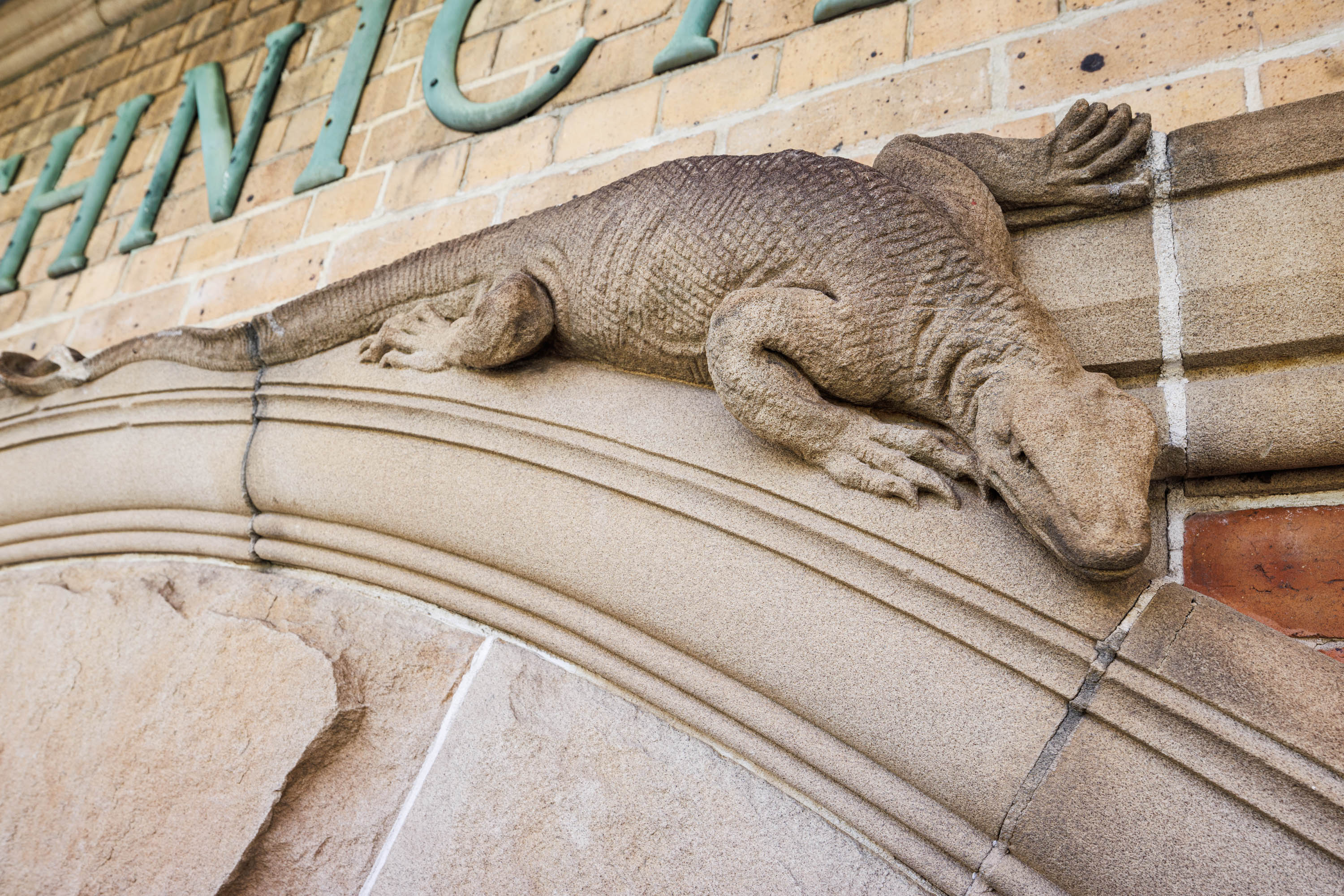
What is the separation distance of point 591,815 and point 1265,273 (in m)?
0.95

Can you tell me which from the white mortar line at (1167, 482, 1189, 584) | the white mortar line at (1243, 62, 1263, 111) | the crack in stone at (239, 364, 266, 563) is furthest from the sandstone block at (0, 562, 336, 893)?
the white mortar line at (1243, 62, 1263, 111)

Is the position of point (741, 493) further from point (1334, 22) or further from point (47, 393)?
point (47, 393)

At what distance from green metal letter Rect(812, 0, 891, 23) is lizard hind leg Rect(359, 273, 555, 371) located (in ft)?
2.19

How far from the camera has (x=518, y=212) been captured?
1604 mm

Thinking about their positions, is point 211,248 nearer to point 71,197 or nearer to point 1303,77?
point 71,197

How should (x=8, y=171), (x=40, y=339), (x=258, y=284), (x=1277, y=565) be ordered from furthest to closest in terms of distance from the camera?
(x=8, y=171), (x=40, y=339), (x=258, y=284), (x=1277, y=565)

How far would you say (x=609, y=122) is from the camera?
160 centimetres

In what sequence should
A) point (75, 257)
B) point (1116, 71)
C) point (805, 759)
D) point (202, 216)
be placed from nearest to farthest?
point (805, 759)
point (1116, 71)
point (202, 216)
point (75, 257)

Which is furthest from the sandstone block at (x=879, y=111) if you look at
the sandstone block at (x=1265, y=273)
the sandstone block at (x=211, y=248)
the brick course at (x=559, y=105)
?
the sandstone block at (x=211, y=248)

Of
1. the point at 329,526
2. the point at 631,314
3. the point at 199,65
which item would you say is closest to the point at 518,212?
the point at 631,314

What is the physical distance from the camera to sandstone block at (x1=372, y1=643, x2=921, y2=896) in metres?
0.90

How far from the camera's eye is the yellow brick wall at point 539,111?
1.16 metres

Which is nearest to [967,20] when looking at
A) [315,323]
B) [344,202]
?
[315,323]

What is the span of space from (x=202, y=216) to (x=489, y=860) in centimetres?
181
